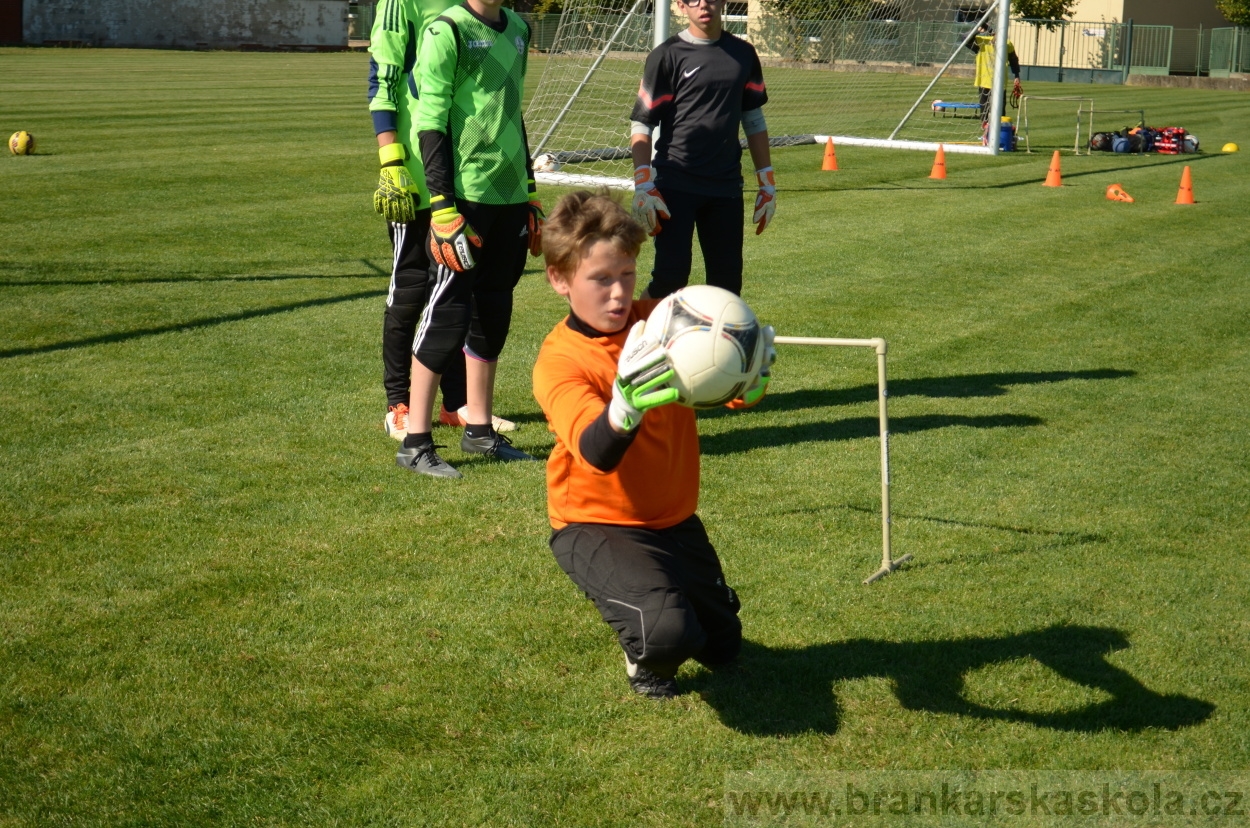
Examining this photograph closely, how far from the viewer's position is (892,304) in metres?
9.54

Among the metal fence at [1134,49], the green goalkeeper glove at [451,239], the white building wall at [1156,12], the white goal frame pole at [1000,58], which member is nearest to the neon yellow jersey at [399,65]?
the green goalkeeper glove at [451,239]

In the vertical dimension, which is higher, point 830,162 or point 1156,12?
point 1156,12

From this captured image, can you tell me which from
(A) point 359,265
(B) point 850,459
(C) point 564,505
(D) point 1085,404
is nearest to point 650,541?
(C) point 564,505

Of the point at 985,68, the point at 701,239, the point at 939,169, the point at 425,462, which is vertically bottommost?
the point at 425,462

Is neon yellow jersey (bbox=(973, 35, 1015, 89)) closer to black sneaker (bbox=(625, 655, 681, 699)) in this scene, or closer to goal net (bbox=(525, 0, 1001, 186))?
goal net (bbox=(525, 0, 1001, 186))

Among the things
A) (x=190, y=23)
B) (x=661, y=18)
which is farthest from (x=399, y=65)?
(x=190, y=23)

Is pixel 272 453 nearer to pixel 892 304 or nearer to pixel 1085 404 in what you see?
pixel 1085 404

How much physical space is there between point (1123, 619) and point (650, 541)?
6.18ft

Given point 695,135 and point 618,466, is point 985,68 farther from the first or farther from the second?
point 618,466

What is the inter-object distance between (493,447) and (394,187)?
4.58 ft

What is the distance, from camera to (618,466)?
355 cm

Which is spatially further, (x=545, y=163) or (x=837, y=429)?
(x=545, y=163)

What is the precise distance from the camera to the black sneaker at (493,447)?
6.02m

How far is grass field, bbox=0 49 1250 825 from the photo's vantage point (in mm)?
3412
